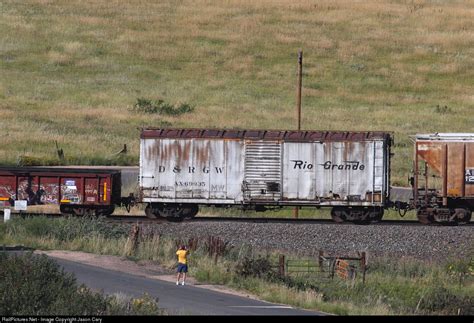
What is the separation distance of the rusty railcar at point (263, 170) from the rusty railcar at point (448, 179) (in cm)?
144

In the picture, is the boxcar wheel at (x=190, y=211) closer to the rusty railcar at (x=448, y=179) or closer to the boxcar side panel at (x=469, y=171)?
the rusty railcar at (x=448, y=179)

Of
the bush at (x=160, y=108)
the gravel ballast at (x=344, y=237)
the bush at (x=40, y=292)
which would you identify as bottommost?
the bush at (x=40, y=292)

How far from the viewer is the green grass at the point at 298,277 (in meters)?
21.0

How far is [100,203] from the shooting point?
33.2 m

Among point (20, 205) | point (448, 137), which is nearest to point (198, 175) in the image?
point (20, 205)

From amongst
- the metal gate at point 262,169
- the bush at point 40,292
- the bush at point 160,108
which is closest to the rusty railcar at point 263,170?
the metal gate at point 262,169

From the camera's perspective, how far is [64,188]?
33.2 m

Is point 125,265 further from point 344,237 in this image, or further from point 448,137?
point 448,137

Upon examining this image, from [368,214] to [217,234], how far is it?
646 cm

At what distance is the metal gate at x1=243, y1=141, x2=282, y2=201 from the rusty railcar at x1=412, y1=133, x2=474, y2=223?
5.19m

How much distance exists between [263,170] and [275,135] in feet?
4.57

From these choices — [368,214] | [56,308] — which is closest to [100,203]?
[368,214]

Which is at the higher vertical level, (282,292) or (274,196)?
(274,196)

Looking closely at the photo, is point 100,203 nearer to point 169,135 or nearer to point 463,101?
point 169,135
